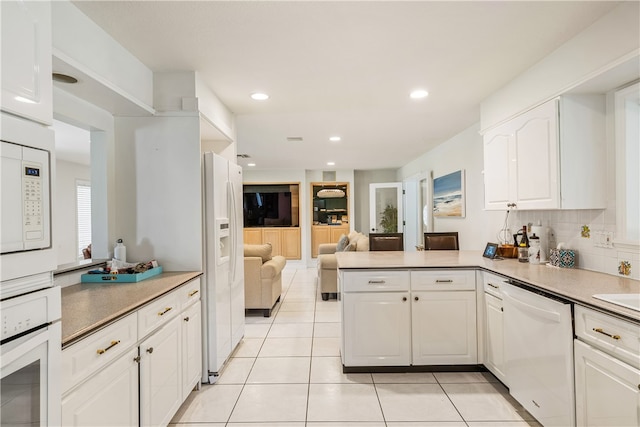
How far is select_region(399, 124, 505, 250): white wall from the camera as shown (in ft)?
12.7

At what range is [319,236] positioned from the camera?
8.48 metres

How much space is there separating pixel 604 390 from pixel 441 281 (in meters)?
1.30

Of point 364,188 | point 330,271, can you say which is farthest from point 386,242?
point 364,188

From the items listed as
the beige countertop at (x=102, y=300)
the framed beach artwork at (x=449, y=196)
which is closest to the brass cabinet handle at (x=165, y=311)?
the beige countertop at (x=102, y=300)

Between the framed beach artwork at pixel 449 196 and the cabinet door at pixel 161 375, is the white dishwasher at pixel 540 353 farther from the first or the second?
the framed beach artwork at pixel 449 196

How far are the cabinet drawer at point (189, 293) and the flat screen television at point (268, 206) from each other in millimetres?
5850

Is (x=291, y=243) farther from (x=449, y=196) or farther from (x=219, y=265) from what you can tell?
(x=219, y=265)

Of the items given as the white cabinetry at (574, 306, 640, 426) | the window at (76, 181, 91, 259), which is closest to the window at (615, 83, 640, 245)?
the white cabinetry at (574, 306, 640, 426)

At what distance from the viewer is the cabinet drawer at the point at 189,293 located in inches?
88.7

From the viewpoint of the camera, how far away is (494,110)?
308 cm

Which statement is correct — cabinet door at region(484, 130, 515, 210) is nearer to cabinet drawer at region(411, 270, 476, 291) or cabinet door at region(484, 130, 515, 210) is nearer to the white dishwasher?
cabinet drawer at region(411, 270, 476, 291)

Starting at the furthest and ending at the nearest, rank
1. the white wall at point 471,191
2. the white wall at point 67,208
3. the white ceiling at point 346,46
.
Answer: the white wall at point 67,208, the white wall at point 471,191, the white ceiling at point 346,46

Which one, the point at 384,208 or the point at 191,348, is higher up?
the point at 384,208

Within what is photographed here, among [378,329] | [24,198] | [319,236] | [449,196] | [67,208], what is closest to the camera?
[24,198]
